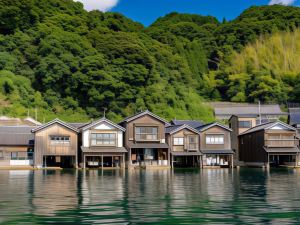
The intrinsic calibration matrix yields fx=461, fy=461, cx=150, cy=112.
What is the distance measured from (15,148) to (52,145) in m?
3.75

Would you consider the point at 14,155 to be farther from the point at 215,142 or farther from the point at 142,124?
the point at 215,142

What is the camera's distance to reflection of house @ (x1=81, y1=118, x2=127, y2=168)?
45.8m

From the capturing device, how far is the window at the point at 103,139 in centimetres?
4656

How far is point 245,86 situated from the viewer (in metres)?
91.4

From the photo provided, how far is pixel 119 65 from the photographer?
75.9 metres

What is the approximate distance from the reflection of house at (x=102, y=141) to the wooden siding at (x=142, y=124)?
0.64 m

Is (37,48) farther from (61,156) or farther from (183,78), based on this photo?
(61,156)

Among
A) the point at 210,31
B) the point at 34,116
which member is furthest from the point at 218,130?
the point at 210,31

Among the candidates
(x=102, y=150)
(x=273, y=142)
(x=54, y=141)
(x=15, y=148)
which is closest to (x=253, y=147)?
(x=273, y=142)

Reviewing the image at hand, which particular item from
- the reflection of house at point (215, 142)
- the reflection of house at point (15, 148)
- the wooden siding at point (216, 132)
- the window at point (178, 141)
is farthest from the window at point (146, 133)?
the reflection of house at point (15, 148)

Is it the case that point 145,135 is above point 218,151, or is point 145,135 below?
above

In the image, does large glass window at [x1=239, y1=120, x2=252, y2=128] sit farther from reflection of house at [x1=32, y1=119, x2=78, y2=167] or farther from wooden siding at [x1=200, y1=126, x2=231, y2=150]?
reflection of house at [x1=32, y1=119, x2=78, y2=167]

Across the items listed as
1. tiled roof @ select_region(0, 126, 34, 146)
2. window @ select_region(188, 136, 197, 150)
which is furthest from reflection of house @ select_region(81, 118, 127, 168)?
window @ select_region(188, 136, 197, 150)

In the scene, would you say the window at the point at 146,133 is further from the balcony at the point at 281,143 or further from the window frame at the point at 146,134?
the balcony at the point at 281,143
